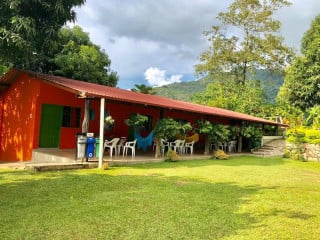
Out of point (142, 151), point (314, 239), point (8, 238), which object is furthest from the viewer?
point (142, 151)

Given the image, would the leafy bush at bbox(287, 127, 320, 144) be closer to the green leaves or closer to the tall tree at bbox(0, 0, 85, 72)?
the green leaves

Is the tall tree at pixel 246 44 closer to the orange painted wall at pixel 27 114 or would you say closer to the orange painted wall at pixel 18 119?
the orange painted wall at pixel 27 114

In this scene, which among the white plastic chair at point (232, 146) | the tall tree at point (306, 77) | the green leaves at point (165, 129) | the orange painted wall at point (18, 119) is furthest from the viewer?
the tall tree at point (306, 77)

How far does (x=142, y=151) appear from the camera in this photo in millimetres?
17188

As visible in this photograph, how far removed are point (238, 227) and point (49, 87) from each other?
11.0 meters

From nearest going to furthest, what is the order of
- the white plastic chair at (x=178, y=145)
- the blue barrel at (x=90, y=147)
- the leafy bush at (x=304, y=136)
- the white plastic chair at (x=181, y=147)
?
the blue barrel at (x=90, y=147), the white plastic chair at (x=178, y=145), the white plastic chair at (x=181, y=147), the leafy bush at (x=304, y=136)

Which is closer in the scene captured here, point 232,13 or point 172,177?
point 172,177

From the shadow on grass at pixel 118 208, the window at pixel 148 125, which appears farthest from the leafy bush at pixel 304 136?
the shadow on grass at pixel 118 208

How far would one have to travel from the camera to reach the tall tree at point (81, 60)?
24859 millimetres

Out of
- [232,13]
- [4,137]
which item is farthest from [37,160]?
[232,13]

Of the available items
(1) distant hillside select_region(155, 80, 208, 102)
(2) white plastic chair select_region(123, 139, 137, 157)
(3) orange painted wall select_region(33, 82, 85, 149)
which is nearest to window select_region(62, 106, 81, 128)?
(3) orange painted wall select_region(33, 82, 85, 149)

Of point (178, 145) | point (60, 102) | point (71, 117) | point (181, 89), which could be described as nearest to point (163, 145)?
point (178, 145)

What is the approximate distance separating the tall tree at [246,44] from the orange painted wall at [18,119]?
24.6 m

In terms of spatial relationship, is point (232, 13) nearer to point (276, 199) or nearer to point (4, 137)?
point (4, 137)
